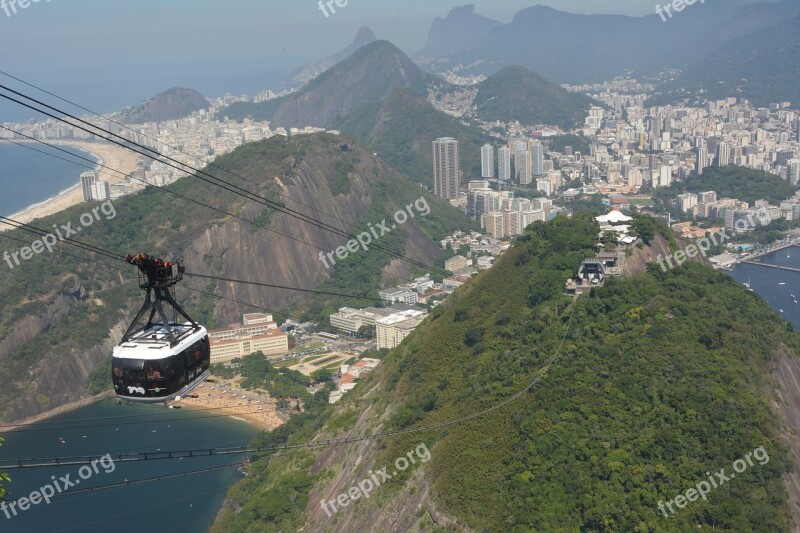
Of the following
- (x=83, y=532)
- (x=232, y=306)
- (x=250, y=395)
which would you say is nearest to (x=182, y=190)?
(x=232, y=306)

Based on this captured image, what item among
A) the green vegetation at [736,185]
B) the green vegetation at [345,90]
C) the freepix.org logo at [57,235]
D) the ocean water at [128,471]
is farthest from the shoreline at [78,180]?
the green vegetation at [736,185]

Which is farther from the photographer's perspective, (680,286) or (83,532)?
(83,532)

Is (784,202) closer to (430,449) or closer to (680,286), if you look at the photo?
(680,286)

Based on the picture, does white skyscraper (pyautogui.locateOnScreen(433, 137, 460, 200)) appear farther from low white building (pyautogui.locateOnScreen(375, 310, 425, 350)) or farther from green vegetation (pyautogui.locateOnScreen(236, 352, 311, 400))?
green vegetation (pyautogui.locateOnScreen(236, 352, 311, 400))

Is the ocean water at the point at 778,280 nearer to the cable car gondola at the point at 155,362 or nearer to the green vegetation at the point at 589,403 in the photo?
the green vegetation at the point at 589,403

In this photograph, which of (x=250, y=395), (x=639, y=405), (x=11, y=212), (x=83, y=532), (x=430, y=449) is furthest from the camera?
(x=11, y=212)

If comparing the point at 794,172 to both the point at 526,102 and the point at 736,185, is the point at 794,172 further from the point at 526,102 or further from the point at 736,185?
the point at 526,102
